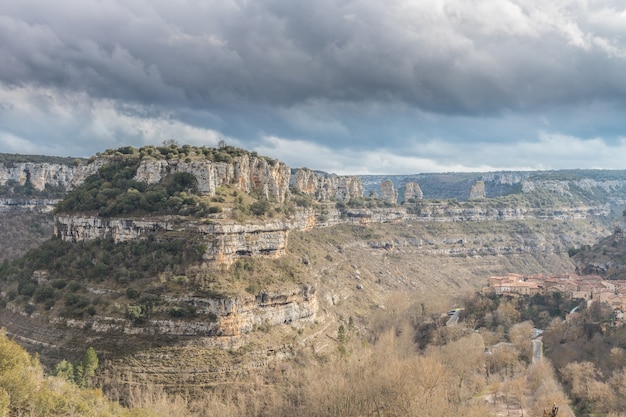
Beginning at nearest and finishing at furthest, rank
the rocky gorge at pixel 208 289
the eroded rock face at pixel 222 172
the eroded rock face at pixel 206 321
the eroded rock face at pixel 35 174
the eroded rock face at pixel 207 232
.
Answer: the rocky gorge at pixel 208 289 → the eroded rock face at pixel 206 321 → the eroded rock face at pixel 207 232 → the eroded rock face at pixel 222 172 → the eroded rock face at pixel 35 174

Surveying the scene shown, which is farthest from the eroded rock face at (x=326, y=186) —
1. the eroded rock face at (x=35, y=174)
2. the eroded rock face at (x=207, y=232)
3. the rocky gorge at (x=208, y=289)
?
the eroded rock face at (x=207, y=232)

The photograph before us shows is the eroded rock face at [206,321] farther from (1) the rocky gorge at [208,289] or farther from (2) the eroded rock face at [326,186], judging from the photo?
(2) the eroded rock face at [326,186]

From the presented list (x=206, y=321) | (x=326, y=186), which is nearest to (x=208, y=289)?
(x=206, y=321)

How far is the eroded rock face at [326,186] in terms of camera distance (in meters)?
163

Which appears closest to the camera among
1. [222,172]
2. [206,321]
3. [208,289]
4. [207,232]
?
[206,321]

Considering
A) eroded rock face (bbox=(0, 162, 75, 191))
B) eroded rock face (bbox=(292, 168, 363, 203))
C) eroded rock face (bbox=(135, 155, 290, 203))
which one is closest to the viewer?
eroded rock face (bbox=(135, 155, 290, 203))

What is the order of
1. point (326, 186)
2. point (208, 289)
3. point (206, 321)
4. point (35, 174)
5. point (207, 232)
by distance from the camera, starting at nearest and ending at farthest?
point (206, 321) → point (208, 289) → point (207, 232) → point (35, 174) → point (326, 186)

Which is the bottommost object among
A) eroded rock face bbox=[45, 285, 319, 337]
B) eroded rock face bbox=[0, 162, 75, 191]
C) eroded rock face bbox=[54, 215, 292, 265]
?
eroded rock face bbox=[45, 285, 319, 337]

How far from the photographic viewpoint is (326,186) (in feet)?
591

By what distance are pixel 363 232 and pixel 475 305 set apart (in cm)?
6069

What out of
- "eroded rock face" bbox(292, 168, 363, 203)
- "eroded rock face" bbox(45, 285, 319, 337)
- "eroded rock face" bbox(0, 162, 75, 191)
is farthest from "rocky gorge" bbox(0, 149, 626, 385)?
"eroded rock face" bbox(0, 162, 75, 191)

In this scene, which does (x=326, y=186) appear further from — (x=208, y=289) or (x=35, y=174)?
(x=208, y=289)

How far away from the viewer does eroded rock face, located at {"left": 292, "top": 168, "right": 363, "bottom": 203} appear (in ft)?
534

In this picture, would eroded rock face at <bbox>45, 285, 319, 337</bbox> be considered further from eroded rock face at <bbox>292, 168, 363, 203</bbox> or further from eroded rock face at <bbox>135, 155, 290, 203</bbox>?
eroded rock face at <bbox>292, 168, 363, 203</bbox>
